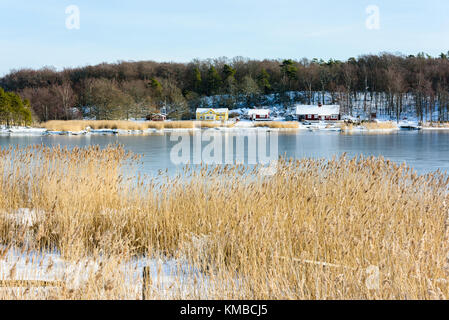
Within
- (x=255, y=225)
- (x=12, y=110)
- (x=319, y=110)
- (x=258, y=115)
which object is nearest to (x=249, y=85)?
(x=258, y=115)

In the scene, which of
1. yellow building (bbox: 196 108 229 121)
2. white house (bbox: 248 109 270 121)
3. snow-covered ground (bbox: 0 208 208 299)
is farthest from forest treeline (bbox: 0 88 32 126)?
snow-covered ground (bbox: 0 208 208 299)

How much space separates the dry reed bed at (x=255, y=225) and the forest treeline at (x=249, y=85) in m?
55.1

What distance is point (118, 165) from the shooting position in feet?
23.5

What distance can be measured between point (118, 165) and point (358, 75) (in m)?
85.2

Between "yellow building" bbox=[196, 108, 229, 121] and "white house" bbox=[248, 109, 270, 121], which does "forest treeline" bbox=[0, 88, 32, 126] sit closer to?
"yellow building" bbox=[196, 108, 229, 121]

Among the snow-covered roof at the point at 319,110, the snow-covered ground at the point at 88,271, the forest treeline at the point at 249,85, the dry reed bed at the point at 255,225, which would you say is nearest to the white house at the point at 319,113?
the snow-covered roof at the point at 319,110

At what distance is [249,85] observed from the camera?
81688mm

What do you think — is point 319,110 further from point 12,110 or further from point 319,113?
point 12,110

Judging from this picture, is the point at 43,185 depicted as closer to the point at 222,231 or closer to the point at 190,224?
the point at 190,224

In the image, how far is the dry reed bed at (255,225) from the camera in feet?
10.4

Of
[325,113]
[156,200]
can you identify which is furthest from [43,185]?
[325,113]

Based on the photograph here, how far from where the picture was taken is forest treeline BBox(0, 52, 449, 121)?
69000 millimetres

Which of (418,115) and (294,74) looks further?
(294,74)
